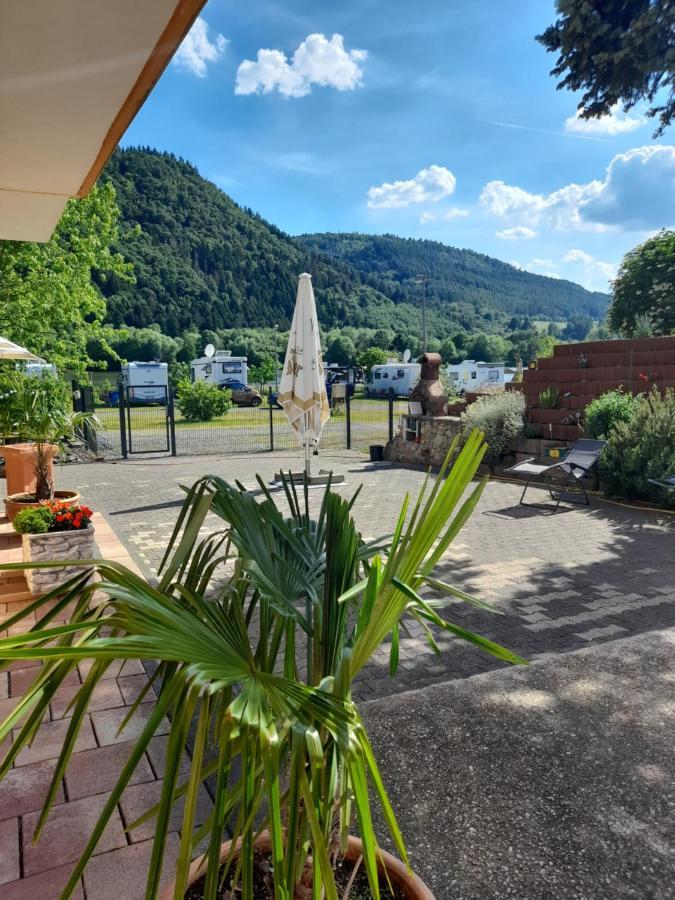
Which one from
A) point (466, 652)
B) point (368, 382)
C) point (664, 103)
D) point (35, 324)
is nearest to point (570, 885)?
point (466, 652)

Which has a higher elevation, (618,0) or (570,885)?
(618,0)

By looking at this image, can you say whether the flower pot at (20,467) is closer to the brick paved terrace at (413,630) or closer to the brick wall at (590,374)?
the brick paved terrace at (413,630)

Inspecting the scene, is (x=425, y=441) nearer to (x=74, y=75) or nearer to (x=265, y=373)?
(x=74, y=75)

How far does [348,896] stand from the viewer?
130 centimetres

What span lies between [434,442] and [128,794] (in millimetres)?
9196

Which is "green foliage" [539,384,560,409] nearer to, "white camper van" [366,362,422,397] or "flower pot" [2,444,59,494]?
"flower pot" [2,444,59,494]

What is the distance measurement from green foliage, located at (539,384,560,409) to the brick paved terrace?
1907 mm

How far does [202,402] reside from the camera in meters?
20.3

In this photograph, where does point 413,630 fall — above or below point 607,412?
below

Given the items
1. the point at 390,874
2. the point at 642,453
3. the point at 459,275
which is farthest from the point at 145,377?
the point at 459,275

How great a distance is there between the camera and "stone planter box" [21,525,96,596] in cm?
372

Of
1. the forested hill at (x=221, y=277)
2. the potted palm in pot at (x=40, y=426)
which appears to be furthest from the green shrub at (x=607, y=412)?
the forested hill at (x=221, y=277)

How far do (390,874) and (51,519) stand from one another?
334 centimetres

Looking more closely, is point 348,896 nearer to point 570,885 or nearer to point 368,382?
point 570,885
